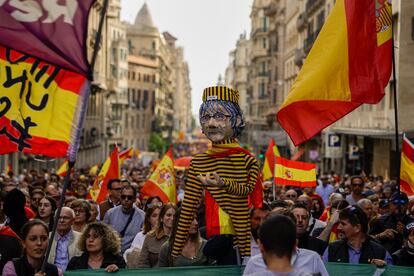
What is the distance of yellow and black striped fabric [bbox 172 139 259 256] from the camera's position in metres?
8.32

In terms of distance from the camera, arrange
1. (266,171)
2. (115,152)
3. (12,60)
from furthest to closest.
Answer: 1. (266,171)
2. (115,152)
3. (12,60)

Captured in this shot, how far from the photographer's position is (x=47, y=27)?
629 centimetres

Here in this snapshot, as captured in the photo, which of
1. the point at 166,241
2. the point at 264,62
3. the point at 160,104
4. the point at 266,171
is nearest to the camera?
the point at 166,241

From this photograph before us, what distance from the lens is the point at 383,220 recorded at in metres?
11.2

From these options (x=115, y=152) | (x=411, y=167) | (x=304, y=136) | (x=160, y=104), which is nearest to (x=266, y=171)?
(x=115, y=152)

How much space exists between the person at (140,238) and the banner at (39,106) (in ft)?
6.58

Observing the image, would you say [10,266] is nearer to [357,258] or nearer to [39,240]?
[39,240]

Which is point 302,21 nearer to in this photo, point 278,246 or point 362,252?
point 362,252

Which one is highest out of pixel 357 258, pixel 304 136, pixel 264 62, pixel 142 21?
pixel 142 21

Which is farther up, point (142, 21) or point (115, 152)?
point (142, 21)

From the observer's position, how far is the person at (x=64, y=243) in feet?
30.1

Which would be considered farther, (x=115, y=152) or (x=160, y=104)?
(x=160, y=104)

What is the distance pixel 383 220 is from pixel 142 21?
4875 inches

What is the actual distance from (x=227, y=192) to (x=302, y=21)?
173 ft
